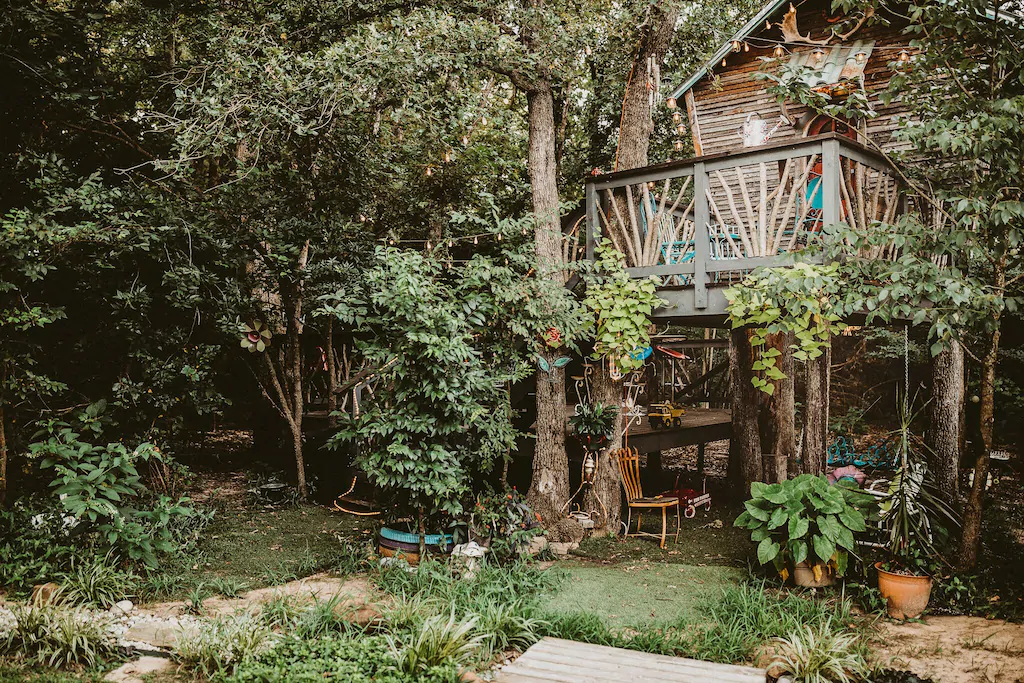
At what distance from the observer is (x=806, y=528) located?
5816 mm

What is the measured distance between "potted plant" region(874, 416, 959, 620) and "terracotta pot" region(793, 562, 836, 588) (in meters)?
0.39

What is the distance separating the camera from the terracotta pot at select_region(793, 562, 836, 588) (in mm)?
5957

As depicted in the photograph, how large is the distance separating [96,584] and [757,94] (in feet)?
32.8

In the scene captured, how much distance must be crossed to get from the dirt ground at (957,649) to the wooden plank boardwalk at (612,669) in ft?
4.06

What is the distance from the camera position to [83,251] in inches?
275

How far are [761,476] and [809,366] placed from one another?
5.84 ft

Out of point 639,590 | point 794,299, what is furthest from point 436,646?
point 794,299

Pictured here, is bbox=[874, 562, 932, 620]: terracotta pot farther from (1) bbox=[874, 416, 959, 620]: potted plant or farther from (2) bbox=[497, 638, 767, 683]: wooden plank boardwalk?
(2) bbox=[497, 638, 767, 683]: wooden plank boardwalk

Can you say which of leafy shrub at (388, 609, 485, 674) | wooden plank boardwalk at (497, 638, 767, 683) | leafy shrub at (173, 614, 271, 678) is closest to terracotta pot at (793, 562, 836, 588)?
Result: wooden plank boardwalk at (497, 638, 767, 683)

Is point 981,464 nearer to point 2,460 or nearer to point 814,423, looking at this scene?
point 814,423

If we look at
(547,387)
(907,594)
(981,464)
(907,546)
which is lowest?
(907,594)

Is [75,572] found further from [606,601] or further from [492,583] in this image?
[606,601]

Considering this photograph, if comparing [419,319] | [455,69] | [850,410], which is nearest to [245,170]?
[455,69]

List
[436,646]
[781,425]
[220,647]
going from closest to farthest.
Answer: [436,646], [220,647], [781,425]
